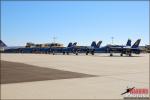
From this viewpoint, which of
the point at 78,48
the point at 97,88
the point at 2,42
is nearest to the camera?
the point at 97,88

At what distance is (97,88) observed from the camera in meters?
13.2

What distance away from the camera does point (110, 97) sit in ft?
36.3

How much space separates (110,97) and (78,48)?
80916 millimetres

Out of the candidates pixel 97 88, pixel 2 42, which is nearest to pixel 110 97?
pixel 97 88

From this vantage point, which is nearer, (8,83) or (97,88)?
(97,88)

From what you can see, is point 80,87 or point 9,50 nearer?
point 80,87

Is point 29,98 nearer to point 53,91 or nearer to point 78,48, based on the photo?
point 53,91

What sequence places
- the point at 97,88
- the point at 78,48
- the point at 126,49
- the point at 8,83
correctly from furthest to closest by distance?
the point at 78,48
the point at 126,49
the point at 8,83
the point at 97,88

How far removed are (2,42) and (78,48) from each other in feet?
143

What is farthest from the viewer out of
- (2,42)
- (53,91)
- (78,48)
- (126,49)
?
(2,42)

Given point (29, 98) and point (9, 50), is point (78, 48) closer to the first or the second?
point (9, 50)

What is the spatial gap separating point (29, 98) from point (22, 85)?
3.42m

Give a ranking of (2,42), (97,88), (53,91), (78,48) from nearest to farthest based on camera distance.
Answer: (53,91)
(97,88)
(78,48)
(2,42)

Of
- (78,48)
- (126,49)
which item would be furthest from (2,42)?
(126,49)
